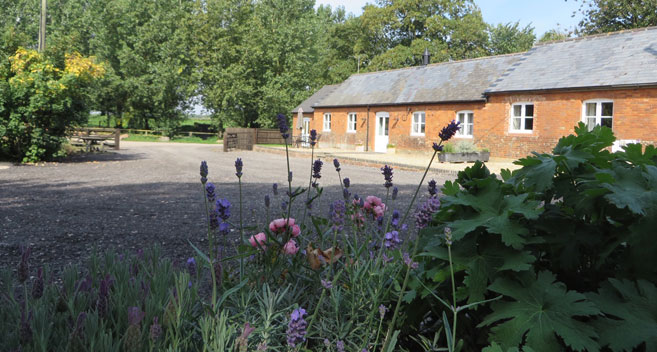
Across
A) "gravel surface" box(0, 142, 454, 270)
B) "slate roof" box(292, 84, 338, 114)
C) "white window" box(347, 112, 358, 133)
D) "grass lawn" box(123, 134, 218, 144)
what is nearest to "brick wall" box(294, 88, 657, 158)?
"white window" box(347, 112, 358, 133)

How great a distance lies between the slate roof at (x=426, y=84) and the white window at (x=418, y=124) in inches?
29.8

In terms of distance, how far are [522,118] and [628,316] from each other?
70.6 ft

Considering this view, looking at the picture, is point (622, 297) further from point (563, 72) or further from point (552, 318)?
point (563, 72)

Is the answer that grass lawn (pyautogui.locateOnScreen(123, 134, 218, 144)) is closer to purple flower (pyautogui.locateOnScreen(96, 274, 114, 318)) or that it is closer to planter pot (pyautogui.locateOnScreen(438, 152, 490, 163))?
planter pot (pyautogui.locateOnScreen(438, 152, 490, 163))

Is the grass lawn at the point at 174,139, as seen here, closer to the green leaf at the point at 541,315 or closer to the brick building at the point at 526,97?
the brick building at the point at 526,97

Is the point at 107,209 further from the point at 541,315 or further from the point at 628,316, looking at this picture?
the point at 628,316

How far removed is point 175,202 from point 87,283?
5.93 metres

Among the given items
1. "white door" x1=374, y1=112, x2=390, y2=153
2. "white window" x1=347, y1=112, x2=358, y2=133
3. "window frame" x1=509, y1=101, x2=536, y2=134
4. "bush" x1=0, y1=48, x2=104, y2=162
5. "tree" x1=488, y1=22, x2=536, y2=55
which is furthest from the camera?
"tree" x1=488, y1=22, x2=536, y2=55

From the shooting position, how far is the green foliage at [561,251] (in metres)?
1.51

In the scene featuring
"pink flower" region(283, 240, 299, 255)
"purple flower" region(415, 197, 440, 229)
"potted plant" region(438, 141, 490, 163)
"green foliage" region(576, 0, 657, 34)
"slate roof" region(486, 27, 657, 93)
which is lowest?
"pink flower" region(283, 240, 299, 255)

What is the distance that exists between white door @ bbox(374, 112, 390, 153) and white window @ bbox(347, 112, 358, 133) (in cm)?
229

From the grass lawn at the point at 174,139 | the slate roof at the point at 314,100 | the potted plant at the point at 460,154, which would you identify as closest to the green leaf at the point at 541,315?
the potted plant at the point at 460,154

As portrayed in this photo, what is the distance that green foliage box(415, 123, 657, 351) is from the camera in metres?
1.51

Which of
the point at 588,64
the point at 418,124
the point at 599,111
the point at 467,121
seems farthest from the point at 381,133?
the point at 599,111
